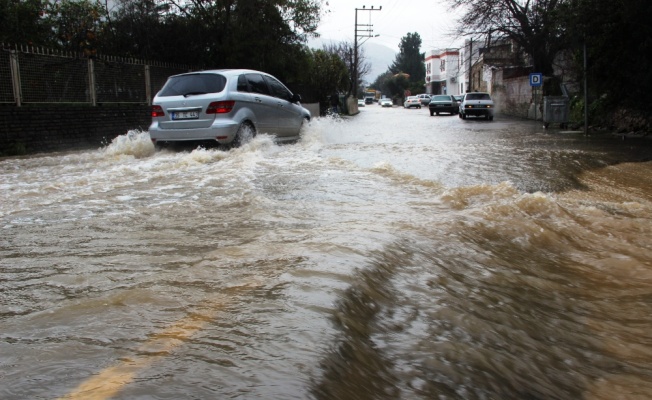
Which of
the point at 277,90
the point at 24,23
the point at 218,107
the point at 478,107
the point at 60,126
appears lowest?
the point at 60,126

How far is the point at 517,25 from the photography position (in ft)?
102

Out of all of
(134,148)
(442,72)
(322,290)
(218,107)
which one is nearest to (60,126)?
(134,148)

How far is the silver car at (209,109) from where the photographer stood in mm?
9516

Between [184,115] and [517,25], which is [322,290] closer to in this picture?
[184,115]

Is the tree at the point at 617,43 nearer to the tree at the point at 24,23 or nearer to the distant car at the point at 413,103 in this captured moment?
the tree at the point at 24,23

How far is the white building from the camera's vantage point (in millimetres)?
84375

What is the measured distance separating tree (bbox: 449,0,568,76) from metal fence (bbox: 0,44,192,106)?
20.2m

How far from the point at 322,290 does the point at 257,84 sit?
8.33 m

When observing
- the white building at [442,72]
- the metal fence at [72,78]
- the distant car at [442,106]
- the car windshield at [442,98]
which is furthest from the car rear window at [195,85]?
the white building at [442,72]

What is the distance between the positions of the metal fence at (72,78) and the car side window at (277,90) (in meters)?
4.81

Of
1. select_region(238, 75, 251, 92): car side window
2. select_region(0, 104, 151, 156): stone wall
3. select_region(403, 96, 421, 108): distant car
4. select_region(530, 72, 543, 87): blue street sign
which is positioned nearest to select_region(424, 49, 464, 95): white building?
select_region(403, 96, 421, 108): distant car

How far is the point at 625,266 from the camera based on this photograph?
416 cm

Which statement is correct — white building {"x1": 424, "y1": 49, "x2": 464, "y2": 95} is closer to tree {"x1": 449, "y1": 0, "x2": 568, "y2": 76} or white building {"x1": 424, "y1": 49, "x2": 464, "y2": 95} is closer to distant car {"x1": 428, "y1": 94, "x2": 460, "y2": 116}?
distant car {"x1": 428, "y1": 94, "x2": 460, "y2": 116}

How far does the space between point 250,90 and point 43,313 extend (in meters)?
8.05
